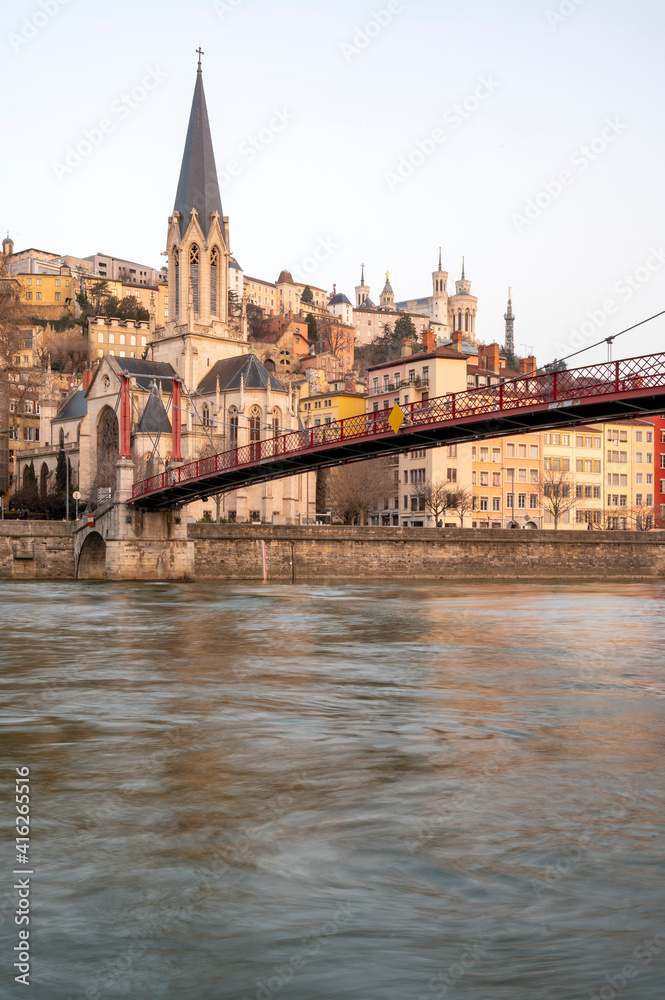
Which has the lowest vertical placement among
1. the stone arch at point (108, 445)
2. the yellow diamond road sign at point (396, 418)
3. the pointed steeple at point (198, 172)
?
A: the yellow diamond road sign at point (396, 418)

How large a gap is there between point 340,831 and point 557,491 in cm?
5894

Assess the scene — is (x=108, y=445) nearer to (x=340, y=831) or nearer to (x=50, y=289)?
(x=340, y=831)

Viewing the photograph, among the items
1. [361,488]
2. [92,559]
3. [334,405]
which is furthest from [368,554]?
[334,405]

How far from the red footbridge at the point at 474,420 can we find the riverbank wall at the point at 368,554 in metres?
3.76

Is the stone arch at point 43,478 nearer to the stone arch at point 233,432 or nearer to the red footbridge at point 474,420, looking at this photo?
the stone arch at point 233,432

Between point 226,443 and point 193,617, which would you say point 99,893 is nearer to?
point 193,617

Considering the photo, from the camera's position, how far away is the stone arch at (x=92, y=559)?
40.5 meters

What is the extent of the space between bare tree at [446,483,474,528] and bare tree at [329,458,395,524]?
4.17m

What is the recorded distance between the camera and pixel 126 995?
3.89 m

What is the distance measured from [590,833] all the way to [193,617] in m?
17.8

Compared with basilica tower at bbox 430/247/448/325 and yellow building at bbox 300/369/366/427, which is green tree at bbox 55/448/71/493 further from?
basilica tower at bbox 430/247/448/325

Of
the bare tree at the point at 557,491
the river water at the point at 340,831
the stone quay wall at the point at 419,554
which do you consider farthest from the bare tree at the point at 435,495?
the river water at the point at 340,831

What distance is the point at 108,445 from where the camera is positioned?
6269cm

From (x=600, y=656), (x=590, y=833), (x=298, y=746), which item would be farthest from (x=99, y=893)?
(x=600, y=656)
